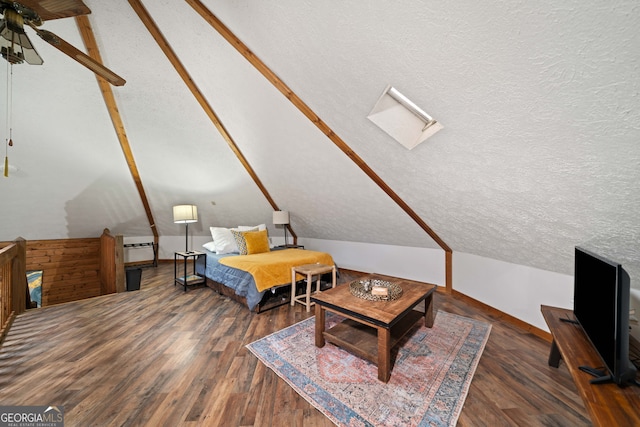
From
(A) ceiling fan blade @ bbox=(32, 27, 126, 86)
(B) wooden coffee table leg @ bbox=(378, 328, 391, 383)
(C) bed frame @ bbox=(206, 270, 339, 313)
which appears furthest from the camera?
(C) bed frame @ bbox=(206, 270, 339, 313)

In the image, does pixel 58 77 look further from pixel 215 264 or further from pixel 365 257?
pixel 365 257

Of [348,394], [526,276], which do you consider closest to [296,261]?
[348,394]

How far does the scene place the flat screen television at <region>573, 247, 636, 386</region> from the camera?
1042 mm

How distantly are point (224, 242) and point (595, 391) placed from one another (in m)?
4.03

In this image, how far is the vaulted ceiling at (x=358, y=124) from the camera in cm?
103

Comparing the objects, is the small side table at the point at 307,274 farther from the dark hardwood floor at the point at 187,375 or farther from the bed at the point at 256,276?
the dark hardwood floor at the point at 187,375

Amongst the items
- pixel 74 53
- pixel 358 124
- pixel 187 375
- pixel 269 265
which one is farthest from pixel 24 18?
pixel 269 265

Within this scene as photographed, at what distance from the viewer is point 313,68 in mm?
1994

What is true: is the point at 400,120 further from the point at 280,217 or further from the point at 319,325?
the point at 280,217

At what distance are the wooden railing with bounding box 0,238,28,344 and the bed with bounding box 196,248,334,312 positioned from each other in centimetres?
195

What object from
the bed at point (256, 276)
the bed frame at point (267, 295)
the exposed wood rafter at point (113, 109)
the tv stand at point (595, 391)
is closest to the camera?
the tv stand at point (595, 391)

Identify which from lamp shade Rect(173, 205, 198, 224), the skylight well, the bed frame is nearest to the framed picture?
lamp shade Rect(173, 205, 198, 224)
